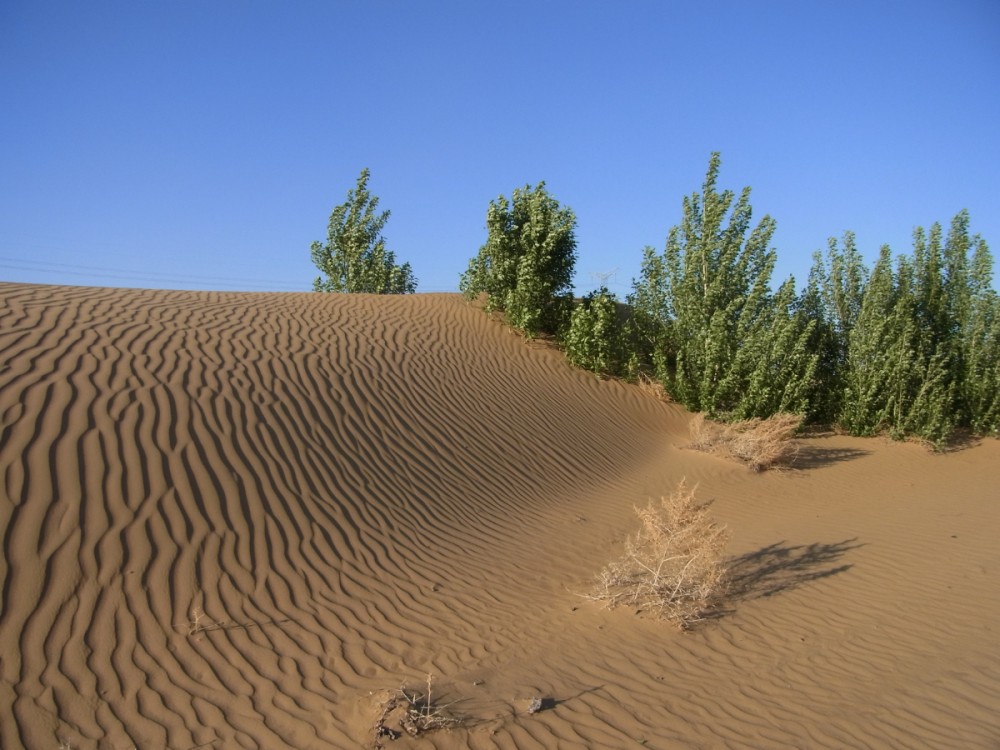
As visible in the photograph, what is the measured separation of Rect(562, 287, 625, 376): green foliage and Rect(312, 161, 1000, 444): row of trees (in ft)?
0.11

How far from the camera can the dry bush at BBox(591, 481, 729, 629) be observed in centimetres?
638

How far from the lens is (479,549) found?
8039 mm

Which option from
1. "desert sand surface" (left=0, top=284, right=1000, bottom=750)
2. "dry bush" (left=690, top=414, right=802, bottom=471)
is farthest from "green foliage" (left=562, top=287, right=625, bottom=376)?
"desert sand surface" (left=0, top=284, right=1000, bottom=750)

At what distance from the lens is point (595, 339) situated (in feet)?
Answer: 50.9

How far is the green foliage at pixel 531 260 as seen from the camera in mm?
15984

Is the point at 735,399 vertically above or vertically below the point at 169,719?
above

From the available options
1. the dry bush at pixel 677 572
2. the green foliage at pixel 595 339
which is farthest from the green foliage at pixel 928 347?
the dry bush at pixel 677 572

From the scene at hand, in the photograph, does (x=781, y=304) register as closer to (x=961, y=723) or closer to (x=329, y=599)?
(x=961, y=723)

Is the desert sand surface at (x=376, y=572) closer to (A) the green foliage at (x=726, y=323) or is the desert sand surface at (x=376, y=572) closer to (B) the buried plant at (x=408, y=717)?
(B) the buried plant at (x=408, y=717)

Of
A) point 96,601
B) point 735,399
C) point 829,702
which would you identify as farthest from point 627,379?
point 96,601

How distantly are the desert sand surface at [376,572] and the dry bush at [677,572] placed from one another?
23 centimetres

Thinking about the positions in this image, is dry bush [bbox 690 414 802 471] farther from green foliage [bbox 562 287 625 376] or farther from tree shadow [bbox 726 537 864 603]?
tree shadow [bbox 726 537 864 603]

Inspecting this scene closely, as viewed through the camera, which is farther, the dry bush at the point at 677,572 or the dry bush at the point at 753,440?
the dry bush at the point at 753,440

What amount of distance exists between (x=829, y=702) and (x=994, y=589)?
370cm
